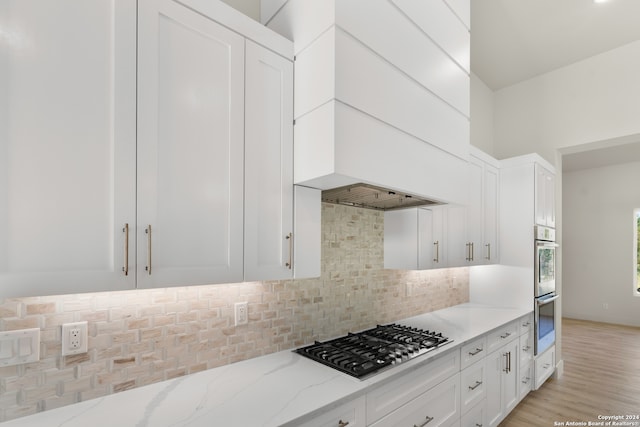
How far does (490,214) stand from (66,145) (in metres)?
3.38

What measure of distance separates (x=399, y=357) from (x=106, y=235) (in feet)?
4.71

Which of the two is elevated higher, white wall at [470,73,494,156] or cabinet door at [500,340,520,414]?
white wall at [470,73,494,156]

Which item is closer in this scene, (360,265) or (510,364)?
(360,265)

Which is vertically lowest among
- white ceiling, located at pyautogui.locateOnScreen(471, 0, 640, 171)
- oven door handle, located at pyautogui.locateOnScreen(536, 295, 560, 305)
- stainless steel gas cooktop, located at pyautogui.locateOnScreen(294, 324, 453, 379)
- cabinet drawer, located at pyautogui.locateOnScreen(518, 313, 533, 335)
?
cabinet drawer, located at pyautogui.locateOnScreen(518, 313, 533, 335)

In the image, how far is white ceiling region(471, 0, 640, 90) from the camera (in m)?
2.80

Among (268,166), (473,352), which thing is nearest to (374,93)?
(268,166)

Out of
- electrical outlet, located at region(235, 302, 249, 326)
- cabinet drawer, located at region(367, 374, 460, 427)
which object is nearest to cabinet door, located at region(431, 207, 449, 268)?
cabinet drawer, located at region(367, 374, 460, 427)

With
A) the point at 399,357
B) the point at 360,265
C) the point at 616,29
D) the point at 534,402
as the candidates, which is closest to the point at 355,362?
the point at 399,357

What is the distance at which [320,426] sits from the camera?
1311 mm

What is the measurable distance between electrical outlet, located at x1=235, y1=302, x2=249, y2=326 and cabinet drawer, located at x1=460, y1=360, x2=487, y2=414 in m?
1.41

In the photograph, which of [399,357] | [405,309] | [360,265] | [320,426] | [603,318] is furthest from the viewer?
[603,318]

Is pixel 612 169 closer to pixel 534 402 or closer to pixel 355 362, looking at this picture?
pixel 534 402

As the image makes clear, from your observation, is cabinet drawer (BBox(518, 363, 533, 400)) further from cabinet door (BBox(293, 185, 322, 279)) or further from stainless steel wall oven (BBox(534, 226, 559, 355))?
cabinet door (BBox(293, 185, 322, 279))

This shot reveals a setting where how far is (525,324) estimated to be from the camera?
3.19 meters
